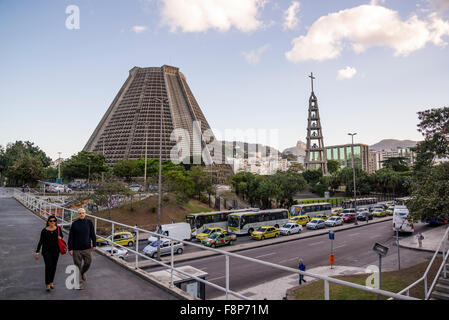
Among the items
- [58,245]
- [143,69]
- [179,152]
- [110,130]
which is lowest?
[58,245]

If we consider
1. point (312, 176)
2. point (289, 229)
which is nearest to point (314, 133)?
point (312, 176)

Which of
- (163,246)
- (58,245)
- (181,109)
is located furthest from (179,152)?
(58,245)

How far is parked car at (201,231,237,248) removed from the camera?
26053mm

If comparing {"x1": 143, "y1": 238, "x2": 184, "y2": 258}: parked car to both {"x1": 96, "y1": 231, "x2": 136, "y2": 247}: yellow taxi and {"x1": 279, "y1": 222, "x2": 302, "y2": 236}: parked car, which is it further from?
{"x1": 279, "y1": 222, "x2": 302, "y2": 236}: parked car

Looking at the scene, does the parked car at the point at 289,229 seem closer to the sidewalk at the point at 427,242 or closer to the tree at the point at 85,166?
the sidewalk at the point at 427,242

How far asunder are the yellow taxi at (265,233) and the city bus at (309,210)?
13.9 metres

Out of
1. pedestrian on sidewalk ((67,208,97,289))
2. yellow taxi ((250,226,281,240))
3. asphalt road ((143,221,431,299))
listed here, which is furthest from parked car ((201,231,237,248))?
pedestrian on sidewalk ((67,208,97,289))

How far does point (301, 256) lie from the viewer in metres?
22.3

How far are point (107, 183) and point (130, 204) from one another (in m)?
6.27

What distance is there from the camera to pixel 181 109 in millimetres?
114250

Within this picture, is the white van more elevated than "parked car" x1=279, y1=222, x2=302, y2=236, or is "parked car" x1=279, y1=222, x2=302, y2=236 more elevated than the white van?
the white van

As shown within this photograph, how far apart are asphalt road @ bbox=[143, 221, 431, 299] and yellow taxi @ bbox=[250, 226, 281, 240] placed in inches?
98.2

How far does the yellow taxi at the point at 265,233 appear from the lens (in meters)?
29.5

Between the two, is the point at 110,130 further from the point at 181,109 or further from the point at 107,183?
the point at 107,183
